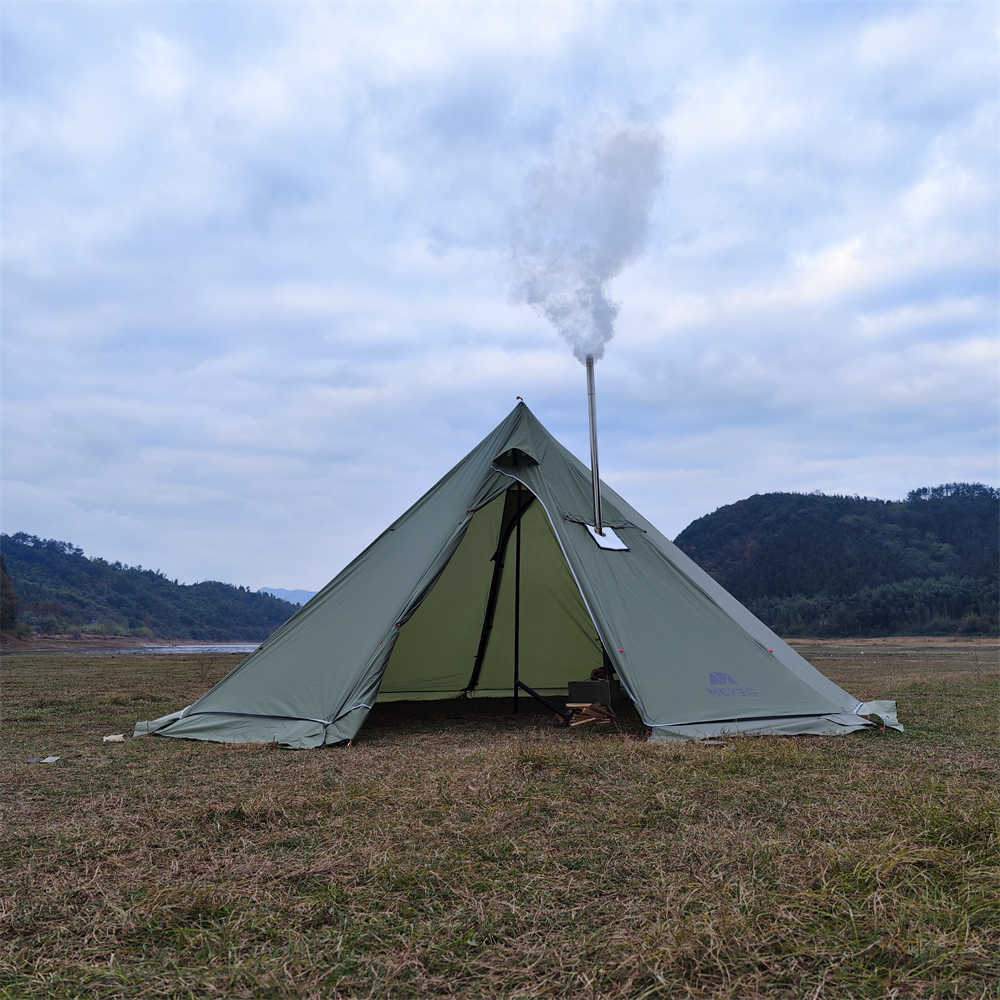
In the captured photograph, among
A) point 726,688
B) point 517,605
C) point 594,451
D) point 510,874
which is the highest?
point 594,451

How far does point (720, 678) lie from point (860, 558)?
56.0m

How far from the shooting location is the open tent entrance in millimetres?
8953

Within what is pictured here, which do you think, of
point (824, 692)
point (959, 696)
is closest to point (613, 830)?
point (824, 692)

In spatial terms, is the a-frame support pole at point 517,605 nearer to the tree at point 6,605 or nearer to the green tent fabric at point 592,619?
the green tent fabric at point 592,619

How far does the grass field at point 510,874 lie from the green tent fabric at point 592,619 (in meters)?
0.77

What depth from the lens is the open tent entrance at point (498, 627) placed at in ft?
29.4

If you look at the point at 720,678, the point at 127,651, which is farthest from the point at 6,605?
the point at 720,678

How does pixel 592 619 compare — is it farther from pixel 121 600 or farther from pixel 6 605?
pixel 121 600

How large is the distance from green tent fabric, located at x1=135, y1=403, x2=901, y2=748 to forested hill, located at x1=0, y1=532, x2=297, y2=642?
4821 cm

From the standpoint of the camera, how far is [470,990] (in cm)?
205

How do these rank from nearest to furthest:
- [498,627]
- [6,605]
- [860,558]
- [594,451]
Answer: [594,451] → [498,627] → [6,605] → [860,558]

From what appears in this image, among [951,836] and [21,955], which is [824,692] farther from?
[21,955]

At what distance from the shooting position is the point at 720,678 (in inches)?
246

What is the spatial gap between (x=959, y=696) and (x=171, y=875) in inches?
334
